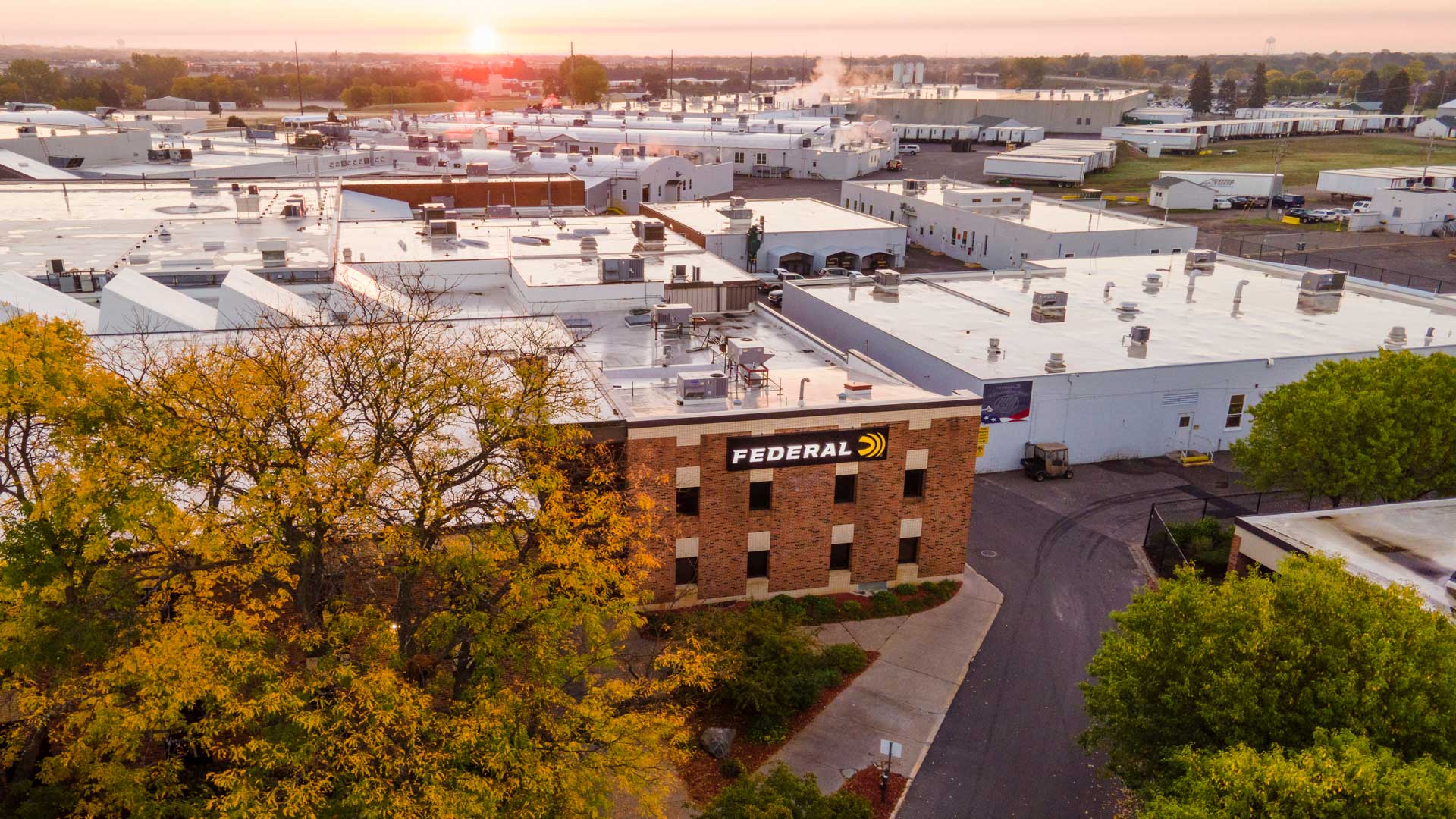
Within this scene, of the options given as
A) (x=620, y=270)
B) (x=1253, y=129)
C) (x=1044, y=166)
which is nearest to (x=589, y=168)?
(x=1044, y=166)

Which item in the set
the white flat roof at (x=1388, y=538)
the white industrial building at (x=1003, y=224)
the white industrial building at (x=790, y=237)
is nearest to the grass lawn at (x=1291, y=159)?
the white industrial building at (x=1003, y=224)

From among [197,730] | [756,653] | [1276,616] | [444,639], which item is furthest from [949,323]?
[197,730]

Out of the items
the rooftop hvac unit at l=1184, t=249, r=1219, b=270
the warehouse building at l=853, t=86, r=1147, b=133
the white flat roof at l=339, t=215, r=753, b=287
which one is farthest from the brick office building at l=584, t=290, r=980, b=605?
the warehouse building at l=853, t=86, r=1147, b=133

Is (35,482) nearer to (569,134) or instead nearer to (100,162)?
(100,162)

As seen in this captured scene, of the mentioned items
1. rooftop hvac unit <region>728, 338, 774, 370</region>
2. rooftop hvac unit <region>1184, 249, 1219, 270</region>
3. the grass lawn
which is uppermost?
the grass lawn

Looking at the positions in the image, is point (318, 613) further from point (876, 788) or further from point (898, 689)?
point (898, 689)

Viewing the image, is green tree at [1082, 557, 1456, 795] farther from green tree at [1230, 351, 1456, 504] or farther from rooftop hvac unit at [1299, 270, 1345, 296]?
rooftop hvac unit at [1299, 270, 1345, 296]

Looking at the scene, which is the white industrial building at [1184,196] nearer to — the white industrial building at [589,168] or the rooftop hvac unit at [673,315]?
the white industrial building at [589,168]
